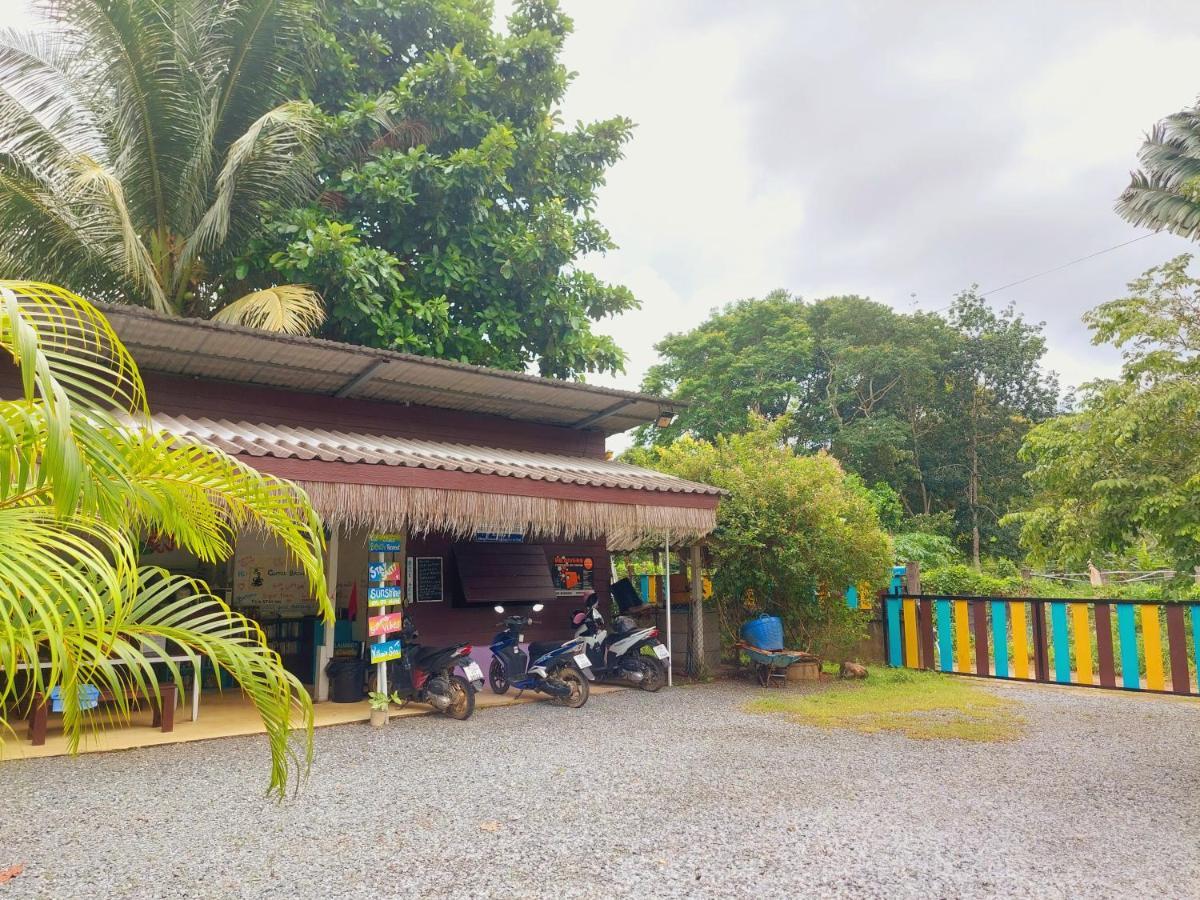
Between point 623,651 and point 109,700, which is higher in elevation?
point 623,651

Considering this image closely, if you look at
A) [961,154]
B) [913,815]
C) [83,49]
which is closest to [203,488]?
[913,815]

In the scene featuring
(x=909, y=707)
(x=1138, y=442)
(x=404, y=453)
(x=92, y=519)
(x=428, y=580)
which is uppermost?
(x=1138, y=442)

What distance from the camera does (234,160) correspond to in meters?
10.8

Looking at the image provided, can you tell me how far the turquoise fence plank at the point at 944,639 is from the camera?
982cm

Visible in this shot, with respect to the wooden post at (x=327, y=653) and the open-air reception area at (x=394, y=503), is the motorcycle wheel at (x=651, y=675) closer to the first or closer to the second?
the open-air reception area at (x=394, y=503)

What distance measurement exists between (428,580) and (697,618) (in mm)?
3302

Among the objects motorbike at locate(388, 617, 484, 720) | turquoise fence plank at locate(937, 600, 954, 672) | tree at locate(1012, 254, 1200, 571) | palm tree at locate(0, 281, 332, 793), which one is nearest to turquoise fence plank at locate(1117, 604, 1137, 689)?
tree at locate(1012, 254, 1200, 571)

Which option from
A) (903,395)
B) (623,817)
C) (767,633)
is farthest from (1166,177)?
(623,817)

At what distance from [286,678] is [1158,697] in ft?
30.2

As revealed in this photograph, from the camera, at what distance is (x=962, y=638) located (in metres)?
9.68

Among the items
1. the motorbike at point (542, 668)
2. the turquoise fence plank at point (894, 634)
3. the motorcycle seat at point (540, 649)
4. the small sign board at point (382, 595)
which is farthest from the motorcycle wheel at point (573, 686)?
the turquoise fence plank at point (894, 634)

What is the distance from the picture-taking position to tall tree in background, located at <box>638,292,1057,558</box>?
25672 millimetres

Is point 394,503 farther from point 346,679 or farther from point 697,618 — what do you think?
point 697,618

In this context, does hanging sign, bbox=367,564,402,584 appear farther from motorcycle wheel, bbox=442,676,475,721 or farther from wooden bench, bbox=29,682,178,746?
wooden bench, bbox=29,682,178,746
